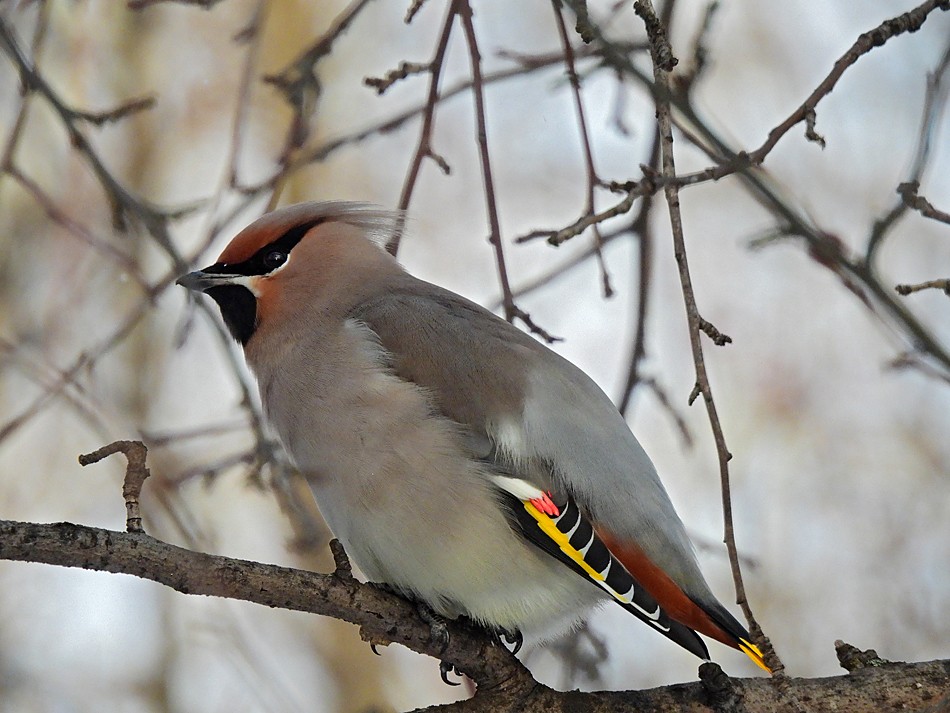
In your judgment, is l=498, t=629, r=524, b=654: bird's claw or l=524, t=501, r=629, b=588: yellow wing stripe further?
l=498, t=629, r=524, b=654: bird's claw

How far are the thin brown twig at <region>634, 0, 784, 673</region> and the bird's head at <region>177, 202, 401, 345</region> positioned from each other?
4.18 ft

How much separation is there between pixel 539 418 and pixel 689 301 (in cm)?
75

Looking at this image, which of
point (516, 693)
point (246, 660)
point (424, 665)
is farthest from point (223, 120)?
point (516, 693)

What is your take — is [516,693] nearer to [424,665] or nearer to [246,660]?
[246,660]

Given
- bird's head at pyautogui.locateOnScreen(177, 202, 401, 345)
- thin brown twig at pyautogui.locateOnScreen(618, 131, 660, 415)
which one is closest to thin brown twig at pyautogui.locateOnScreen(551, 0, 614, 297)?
thin brown twig at pyautogui.locateOnScreen(618, 131, 660, 415)

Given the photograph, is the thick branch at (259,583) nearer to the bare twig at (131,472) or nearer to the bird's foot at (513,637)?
the bare twig at (131,472)

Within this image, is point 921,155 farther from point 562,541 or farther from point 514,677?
point 514,677

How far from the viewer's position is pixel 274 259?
3.85m

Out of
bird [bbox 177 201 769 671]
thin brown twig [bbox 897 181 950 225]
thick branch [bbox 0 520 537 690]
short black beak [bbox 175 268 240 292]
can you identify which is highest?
short black beak [bbox 175 268 240 292]

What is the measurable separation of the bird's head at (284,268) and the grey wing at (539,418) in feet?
1.16

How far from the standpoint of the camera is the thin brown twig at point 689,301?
2.48m

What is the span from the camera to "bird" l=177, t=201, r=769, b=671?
3104 millimetres

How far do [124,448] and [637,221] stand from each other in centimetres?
197

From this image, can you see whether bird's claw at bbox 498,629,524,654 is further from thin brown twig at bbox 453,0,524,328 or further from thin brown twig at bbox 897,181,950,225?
thin brown twig at bbox 897,181,950,225
